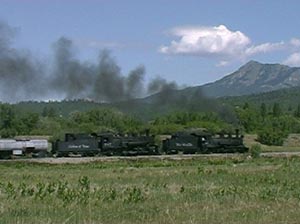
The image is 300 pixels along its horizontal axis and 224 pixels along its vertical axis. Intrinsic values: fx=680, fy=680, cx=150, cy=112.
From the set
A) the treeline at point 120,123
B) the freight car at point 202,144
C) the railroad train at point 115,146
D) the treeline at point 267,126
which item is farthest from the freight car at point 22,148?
the treeline at point 267,126

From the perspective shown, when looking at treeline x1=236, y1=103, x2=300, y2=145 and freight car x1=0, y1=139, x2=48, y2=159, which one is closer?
freight car x1=0, y1=139, x2=48, y2=159

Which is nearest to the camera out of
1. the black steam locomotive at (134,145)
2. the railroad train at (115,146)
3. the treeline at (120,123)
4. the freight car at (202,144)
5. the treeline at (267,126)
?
the railroad train at (115,146)

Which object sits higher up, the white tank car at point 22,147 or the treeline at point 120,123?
the treeline at point 120,123

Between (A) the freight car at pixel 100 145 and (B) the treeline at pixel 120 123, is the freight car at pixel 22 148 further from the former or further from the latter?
(B) the treeline at pixel 120 123

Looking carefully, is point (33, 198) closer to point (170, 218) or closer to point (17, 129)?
point (170, 218)

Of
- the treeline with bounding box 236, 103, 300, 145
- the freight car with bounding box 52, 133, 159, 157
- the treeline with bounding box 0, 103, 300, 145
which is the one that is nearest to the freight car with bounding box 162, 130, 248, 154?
the freight car with bounding box 52, 133, 159, 157

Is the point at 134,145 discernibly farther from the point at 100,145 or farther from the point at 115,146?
the point at 100,145

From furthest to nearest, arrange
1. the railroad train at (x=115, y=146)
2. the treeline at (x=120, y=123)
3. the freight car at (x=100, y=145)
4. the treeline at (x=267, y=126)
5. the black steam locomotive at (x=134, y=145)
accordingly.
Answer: the treeline at (x=267, y=126) → the treeline at (x=120, y=123) → the black steam locomotive at (x=134, y=145) → the freight car at (x=100, y=145) → the railroad train at (x=115, y=146)

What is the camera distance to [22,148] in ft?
248

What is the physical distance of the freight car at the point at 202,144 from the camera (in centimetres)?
8225

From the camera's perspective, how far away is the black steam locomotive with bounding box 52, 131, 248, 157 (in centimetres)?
7800

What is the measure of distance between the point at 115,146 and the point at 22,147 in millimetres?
10483

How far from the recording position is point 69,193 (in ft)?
60.6

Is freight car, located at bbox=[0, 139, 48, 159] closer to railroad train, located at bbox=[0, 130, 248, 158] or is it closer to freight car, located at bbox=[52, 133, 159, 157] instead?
railroad train, located at bbox=[0, 130, 248, 158]
